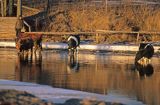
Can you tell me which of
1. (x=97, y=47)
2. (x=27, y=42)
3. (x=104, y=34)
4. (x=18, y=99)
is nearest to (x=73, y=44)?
(x=97, y=47)

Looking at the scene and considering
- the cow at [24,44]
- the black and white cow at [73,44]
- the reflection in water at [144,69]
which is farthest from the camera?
the black and white cow at [73,44]

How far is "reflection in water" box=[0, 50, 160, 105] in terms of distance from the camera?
17688 mm

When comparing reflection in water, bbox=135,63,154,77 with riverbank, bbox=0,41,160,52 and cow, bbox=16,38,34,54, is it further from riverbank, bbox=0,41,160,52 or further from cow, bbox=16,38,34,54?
riverbank, bbox=0,41,160,52

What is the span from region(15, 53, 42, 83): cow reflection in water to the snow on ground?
1845mm

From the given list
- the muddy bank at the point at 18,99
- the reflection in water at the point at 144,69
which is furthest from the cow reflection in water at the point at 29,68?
the muddy bank at the point at 18,99

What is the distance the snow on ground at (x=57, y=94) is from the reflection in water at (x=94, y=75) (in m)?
0.56

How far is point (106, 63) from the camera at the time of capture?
27.4 metres

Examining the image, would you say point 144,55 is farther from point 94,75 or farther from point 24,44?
point 24,44

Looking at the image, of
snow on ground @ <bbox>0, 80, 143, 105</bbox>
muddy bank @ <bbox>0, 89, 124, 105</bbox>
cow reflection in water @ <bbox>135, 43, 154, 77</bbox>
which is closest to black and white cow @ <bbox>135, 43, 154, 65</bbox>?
cow reflection in water @ <bbox>135, 43, 154, 77</bbox>

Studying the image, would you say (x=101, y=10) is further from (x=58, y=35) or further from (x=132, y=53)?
(x=132, y=53)

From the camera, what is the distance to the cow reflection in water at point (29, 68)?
20.9 m

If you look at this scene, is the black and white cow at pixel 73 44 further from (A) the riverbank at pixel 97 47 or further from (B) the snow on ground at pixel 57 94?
(B) the snow on ground at pixel 57 94

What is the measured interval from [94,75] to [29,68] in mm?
3675

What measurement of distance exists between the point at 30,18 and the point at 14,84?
30079 millimetres
